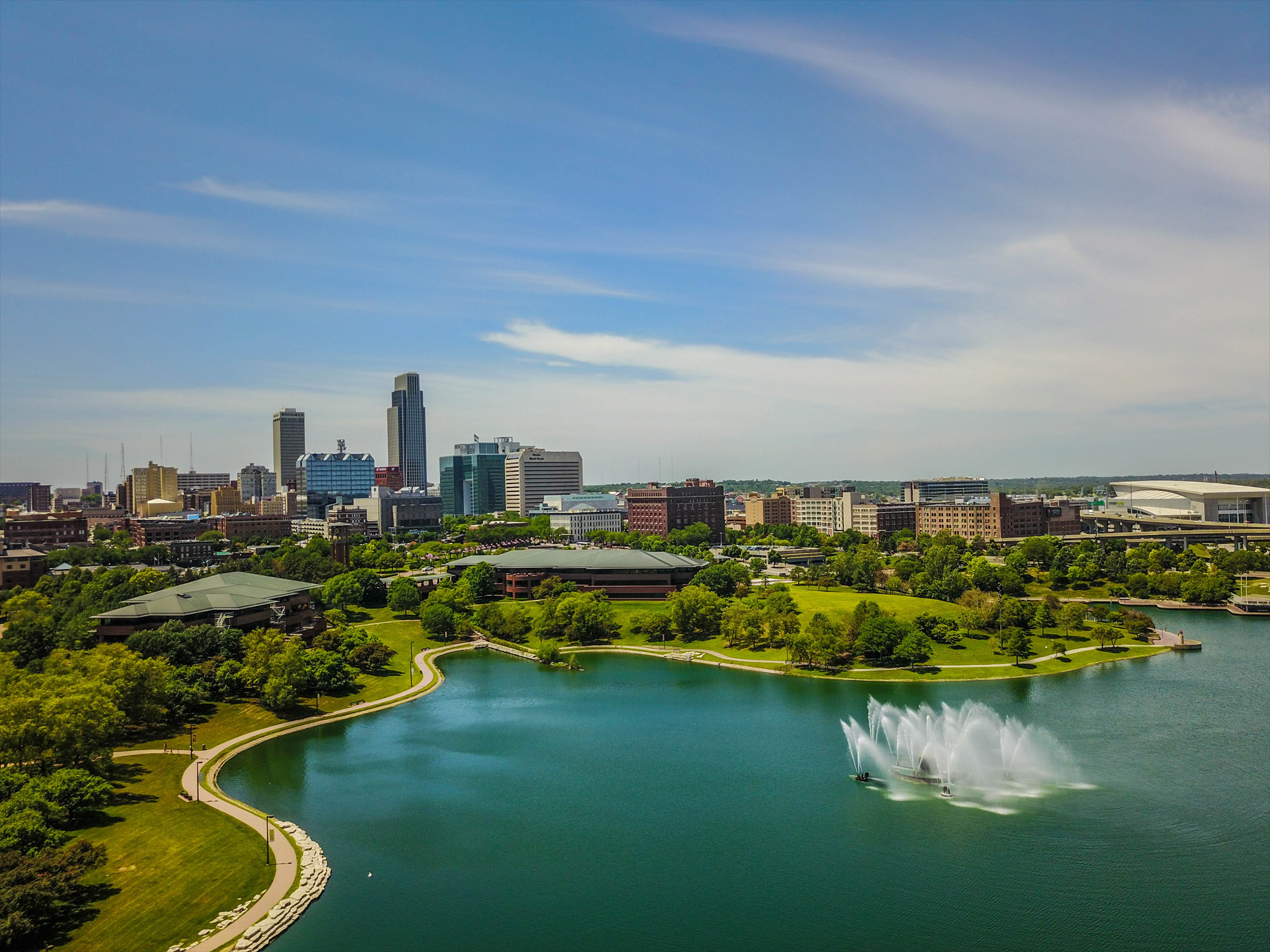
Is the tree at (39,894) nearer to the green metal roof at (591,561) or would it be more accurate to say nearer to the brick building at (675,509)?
the green metal roof at (591,561)

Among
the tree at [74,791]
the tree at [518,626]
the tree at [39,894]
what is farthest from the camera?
the tree at [518,626]

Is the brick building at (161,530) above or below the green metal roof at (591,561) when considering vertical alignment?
above

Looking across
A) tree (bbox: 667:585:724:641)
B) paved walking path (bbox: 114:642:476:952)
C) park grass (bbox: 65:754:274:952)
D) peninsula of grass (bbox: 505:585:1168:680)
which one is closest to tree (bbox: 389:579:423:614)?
peninsula of grass (bbox: 505:585:1168:680)

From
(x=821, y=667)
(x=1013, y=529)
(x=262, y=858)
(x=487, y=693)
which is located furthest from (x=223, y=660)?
(x=1013, y=529)

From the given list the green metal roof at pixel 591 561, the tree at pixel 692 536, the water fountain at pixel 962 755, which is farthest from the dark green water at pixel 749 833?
the tree at pixel 692 536

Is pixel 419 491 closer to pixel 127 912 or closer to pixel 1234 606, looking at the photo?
pixel 1234 606

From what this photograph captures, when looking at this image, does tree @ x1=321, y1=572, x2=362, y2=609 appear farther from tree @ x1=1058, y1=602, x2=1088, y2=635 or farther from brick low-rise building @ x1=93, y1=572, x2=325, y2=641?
tree @ x1=1058, y1=602, x2=1088, y2=635
